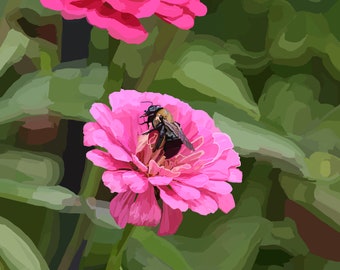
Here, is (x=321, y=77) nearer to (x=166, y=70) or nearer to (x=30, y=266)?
(x=166, y=70)

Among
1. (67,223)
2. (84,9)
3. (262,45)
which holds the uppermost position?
(84,9)

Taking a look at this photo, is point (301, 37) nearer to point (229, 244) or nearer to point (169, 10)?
point (229, 244)

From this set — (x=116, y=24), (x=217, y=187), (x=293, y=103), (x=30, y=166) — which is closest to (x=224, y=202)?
(x=217, y=187)

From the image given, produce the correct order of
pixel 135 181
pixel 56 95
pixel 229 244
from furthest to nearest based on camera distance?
pixel 229 244, pixel 56 95, pixel 135 181

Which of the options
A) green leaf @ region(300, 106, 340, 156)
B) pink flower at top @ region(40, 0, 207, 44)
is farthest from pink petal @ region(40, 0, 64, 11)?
green leaf @ region(300, 106, 340, 156)

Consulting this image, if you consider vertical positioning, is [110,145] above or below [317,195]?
above

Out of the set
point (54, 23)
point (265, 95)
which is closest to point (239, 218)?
point (265, 95)
